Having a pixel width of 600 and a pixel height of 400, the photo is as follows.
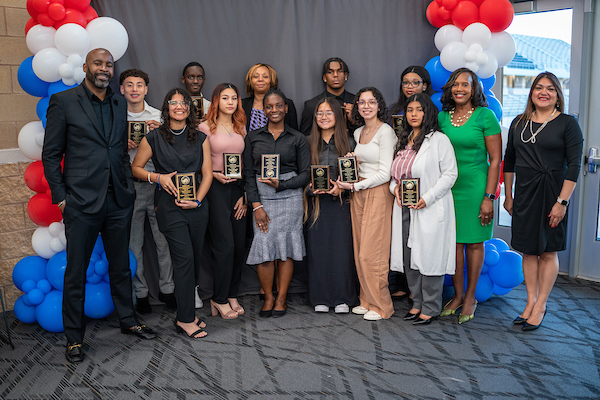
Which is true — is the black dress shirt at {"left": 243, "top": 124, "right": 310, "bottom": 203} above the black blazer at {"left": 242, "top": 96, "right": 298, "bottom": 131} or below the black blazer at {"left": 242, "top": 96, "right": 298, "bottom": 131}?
below

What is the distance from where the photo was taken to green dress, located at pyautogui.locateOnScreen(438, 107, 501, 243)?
3.26 m

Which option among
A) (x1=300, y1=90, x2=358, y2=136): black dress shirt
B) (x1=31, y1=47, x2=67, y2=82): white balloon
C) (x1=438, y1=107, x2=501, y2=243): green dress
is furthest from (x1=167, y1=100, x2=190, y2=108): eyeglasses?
(x1=438, y1=107, x2=501, y2=243): green dress

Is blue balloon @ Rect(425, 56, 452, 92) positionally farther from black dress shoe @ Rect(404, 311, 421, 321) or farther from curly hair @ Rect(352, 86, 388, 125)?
black dress shoe @ Rect(404, 311, 421, 321)

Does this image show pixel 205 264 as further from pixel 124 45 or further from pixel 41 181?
pixel 124 45

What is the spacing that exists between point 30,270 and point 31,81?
1280 millimetres

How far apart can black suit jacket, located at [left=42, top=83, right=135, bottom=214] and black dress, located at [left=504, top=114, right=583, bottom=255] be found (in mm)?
2552

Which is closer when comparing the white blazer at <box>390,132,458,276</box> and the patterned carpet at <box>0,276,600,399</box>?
the patterned carpet at <box>0,276,600,399</box>

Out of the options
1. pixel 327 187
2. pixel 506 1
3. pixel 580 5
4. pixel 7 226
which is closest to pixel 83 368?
pixel 7 226

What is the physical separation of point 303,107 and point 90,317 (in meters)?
2.34

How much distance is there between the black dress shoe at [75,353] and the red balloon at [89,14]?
7.16 feet

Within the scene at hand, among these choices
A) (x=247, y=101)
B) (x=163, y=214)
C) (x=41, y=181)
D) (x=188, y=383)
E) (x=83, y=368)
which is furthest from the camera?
(x=247, y=101)

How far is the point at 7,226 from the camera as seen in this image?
3.79 metres

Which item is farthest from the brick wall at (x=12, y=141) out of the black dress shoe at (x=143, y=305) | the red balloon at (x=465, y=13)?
the red balloon at (x=465, y=13)

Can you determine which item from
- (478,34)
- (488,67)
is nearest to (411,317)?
(488,67)
